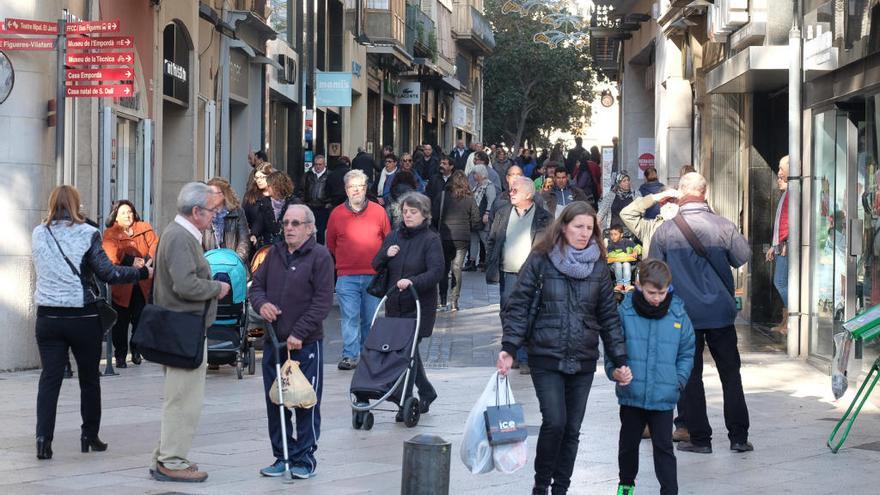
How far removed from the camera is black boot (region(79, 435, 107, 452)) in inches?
391

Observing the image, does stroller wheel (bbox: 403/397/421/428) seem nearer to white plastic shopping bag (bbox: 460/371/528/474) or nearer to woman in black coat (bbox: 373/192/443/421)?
woman in black coat (bbox: 373/192/443/421)

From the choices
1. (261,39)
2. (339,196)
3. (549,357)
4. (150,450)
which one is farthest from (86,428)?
(261,39)

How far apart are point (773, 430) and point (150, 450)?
4.58m

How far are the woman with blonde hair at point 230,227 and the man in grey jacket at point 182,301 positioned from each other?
5820 millimetres

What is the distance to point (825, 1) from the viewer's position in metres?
14.7

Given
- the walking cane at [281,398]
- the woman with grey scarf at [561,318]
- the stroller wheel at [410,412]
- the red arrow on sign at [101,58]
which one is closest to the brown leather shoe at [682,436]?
the stroller wheel at [410,412]

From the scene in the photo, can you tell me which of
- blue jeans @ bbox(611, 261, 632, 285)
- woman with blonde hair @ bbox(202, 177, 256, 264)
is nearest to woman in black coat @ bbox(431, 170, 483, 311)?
blue jeans @ bbox(611, 261, 632, 285)

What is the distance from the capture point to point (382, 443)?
1040 cm

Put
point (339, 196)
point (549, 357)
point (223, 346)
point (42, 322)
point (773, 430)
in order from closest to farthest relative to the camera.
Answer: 1. point (549, 357)
2. point (42, 322)
3. point (773, 430)
4. point (223, 346)
5. point (339, 196)

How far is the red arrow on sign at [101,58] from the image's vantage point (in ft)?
46.9

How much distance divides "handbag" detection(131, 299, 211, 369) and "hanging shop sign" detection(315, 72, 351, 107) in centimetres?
2324

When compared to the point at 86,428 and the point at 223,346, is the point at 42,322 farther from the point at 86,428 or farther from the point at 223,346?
the point at 223,346

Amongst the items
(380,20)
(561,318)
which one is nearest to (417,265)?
(561,318)

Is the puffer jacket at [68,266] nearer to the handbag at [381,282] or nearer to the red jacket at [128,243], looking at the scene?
the handbag at [381,282]
